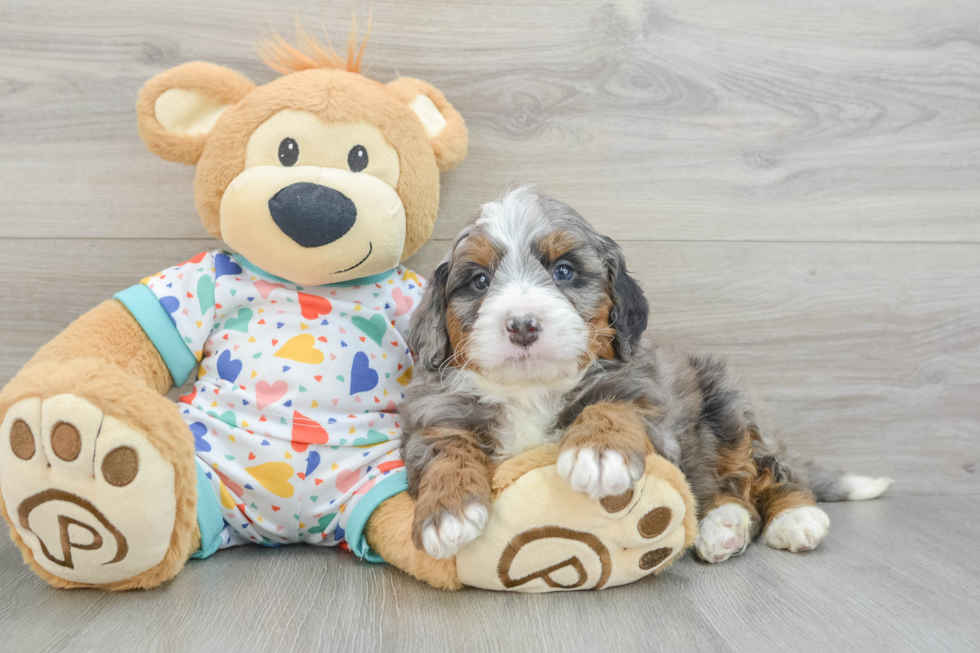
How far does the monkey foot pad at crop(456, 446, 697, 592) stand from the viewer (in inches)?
61.6

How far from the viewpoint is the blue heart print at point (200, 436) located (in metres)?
1.84

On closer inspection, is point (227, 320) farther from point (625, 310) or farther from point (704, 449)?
point (704, 449)

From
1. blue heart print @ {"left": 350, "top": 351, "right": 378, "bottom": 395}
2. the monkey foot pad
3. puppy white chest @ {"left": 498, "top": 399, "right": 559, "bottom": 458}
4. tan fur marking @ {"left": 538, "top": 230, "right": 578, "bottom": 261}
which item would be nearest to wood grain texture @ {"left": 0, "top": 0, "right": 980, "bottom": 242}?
blue heart print @ {"left": 350, "top": 351, "right": 378, "bottom": 395}

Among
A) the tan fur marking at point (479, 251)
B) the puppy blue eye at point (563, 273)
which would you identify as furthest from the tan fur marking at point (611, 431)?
the tan fur marking at point (479, 251)

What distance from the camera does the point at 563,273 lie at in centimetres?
A: 176

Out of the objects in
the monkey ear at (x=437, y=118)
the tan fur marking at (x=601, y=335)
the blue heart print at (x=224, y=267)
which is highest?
the monkey ear at (x=437, y=118)

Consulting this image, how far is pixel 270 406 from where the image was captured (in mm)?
1872

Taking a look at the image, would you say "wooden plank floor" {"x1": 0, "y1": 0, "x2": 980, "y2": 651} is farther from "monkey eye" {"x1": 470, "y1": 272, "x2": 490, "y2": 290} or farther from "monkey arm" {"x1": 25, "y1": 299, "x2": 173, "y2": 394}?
"monkey eye" {"x1": 470, "y1": 272, "x2": 490, "y2": 290}

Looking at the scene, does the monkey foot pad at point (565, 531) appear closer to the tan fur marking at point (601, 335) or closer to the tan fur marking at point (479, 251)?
the tan fur marking at point (601, 335)

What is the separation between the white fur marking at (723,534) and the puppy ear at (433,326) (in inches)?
34.4

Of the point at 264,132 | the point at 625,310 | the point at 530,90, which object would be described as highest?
the point at 530,90

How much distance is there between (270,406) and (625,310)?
975 millimetres

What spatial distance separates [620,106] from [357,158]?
1.09 m

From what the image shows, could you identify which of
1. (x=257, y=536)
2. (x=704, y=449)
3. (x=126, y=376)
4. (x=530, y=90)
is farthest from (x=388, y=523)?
(x=530, y=90)
